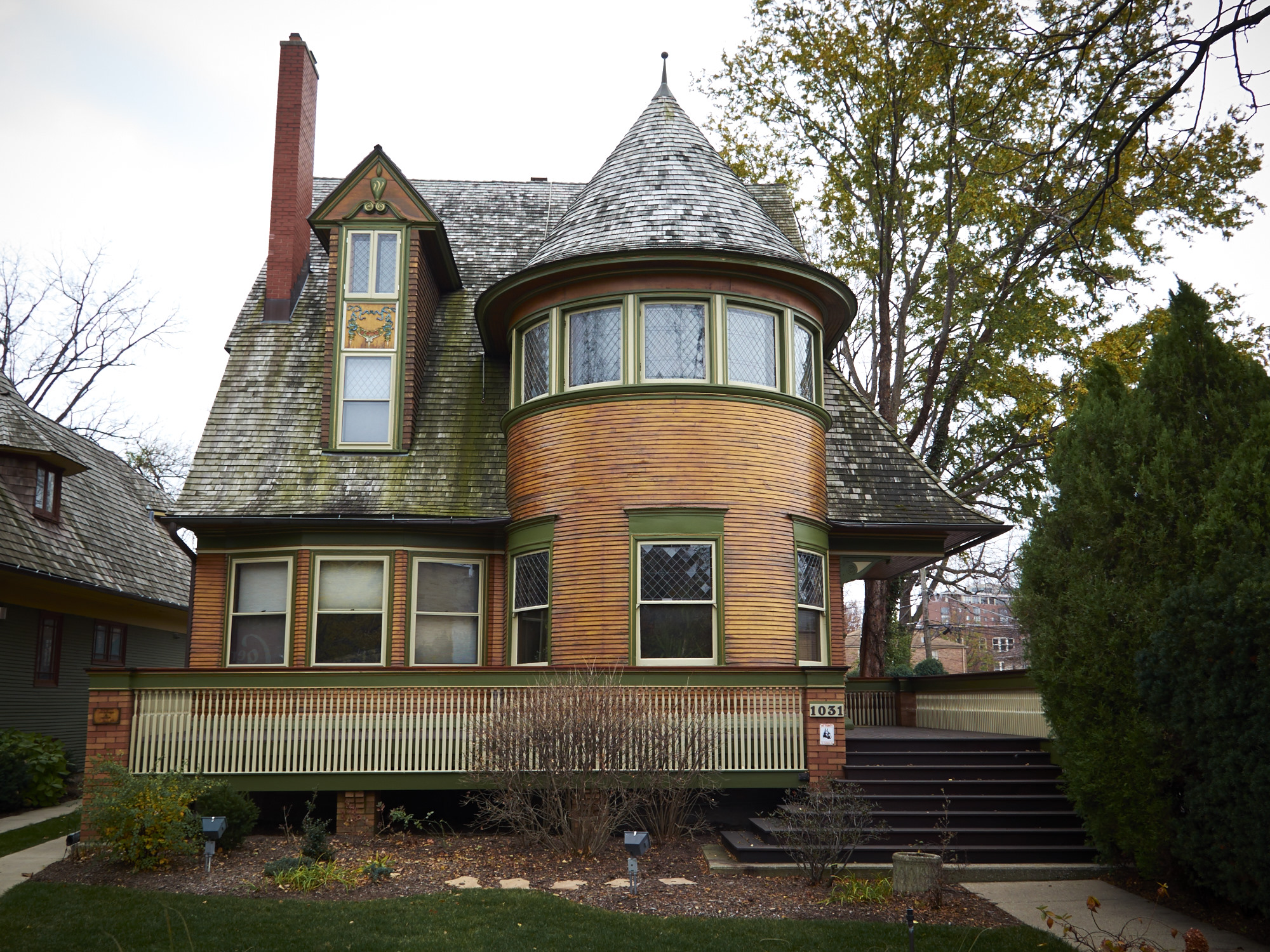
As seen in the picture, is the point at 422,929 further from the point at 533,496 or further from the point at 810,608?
the point at 810,608

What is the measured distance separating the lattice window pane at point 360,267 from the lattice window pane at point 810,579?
8.17 m

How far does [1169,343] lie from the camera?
1048 centimetres

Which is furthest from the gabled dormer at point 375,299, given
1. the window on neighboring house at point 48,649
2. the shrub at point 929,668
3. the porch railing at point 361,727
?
the shrub at point 929,668

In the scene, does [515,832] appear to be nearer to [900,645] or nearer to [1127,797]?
[1127,797]

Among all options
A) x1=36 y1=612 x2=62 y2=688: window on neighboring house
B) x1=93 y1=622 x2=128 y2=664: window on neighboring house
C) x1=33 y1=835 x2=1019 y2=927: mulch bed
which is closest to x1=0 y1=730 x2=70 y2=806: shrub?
x1=36 y1=612 x2=62 y2=688: window on neighboring house

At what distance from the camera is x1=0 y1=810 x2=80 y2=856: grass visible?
12.3m

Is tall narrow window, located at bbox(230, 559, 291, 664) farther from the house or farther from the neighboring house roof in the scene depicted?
the neighboring house roof

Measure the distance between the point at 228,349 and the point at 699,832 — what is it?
11.5m

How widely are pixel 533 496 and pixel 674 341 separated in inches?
115

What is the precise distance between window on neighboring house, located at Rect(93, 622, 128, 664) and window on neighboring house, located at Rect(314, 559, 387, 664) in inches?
410

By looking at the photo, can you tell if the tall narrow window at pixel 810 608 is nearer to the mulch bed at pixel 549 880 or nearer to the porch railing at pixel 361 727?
the porch railing at pixel 361 727

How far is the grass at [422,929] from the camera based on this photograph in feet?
25.7

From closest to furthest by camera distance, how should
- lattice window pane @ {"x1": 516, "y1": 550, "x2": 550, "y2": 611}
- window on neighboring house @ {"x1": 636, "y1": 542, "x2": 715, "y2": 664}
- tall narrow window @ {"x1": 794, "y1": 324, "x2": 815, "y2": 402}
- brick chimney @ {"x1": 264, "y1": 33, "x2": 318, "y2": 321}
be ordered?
1. window on neighboring house @ {"x1": 636, "y1": 542, "x2": 715, "y2": 664}
2. lattice window pane @ {"x1": 516, "y1": 550, "x2": 550, "y2": 611}
3. tall narrow window @ {"x1": 794, "y1": 324, "x2": 815, "y2": 402}
4. brick chimney @ {"x1": 264, "y1": 33, "x2": 318, "y2": 321}

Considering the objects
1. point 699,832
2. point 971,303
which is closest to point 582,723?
point 699,832
